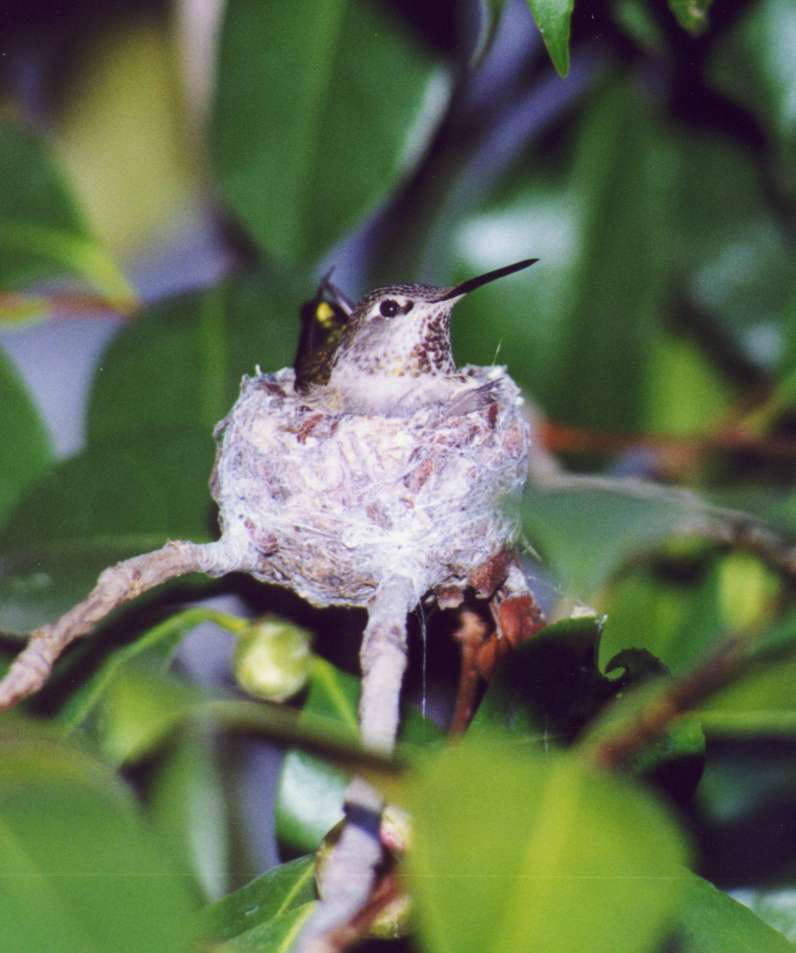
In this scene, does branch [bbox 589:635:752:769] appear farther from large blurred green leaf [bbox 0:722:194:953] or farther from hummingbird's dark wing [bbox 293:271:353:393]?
hummingbird's dark wing [bbox 293:271:353:393]

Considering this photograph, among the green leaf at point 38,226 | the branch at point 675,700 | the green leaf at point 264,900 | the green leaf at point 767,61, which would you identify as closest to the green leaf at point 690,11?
the green leaf at point 767,61

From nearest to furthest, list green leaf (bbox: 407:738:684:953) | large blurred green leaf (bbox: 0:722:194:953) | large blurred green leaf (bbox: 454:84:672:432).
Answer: green leaf (bbox: 407:738:684:953), large blurred green leaf (bbox: 0:722:194:953), large blurred green leaf (bbox: 454:84:672:432)

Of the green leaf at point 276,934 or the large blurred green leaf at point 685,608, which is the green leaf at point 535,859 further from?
the large blurred green leaf at point 685,608

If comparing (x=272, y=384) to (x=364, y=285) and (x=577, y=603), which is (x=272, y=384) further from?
(x=577, y=603)

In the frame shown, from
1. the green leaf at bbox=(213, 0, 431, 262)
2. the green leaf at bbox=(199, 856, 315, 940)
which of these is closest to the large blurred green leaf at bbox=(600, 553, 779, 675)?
the green leaf at bbox=(199, 856, 315, 940)

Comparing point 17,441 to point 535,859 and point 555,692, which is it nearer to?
point 555,692

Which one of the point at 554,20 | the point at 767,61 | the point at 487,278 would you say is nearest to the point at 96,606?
the point at 554,20
